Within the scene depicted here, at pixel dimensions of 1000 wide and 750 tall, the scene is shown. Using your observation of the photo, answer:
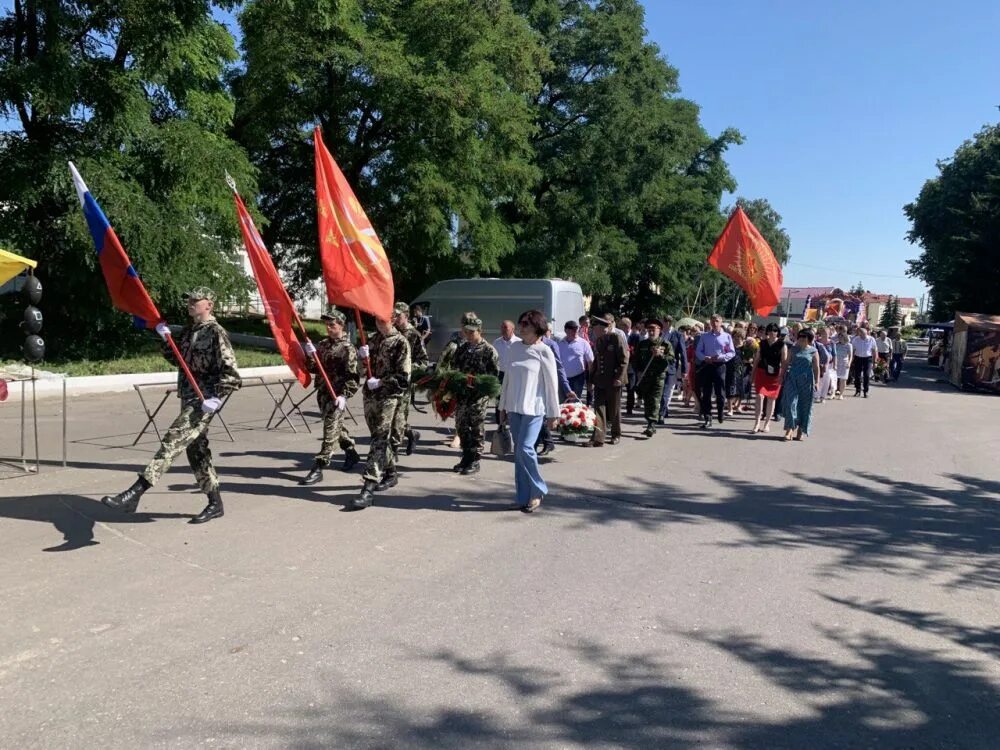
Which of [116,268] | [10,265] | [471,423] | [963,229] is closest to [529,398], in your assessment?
[471,423]

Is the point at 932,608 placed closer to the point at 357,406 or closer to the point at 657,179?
the point at 357,406

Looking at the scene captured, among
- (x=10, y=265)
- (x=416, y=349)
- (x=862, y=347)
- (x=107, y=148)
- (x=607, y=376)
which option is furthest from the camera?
(x=862, y=347)

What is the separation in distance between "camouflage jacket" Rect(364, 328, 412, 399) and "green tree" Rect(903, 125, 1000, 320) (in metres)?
34.7

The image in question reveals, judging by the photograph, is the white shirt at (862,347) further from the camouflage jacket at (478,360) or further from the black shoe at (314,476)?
the black shoe at (314,476)

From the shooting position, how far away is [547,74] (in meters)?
34.2

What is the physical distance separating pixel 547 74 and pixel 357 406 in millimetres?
23896

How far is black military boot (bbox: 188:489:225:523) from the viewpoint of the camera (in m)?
6.61

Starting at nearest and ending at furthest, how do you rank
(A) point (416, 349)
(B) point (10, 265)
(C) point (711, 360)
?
(B) point (10, 265) → (A) point (416, 349) → (C) point (711, 360)

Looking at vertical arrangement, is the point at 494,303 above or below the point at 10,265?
above

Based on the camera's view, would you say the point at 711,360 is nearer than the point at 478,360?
No

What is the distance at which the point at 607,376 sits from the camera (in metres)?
11.2

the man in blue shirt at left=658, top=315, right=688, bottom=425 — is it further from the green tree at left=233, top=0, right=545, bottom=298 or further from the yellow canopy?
the green tree at left=233, top=0, right=545, bottom=298

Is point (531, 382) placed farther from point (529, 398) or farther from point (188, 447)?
point (188, 447)

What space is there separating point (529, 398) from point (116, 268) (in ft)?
11.9
